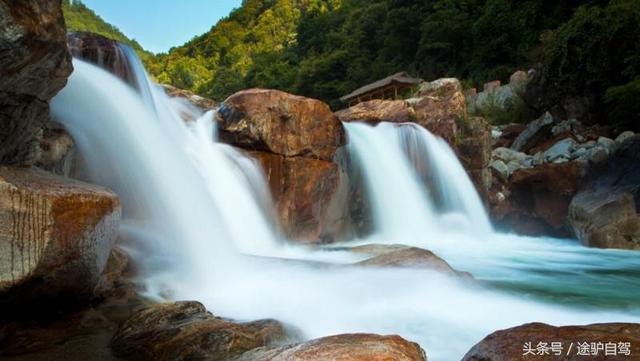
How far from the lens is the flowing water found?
5.11 meters

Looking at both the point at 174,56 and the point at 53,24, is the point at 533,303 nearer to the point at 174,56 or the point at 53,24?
the point at 53,24

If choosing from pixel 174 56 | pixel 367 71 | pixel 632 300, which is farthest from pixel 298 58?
pixel 632 300

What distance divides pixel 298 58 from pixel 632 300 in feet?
187

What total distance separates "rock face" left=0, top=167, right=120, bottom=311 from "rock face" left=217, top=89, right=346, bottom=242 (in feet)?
21.6

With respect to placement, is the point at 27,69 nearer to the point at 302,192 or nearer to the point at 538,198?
the point at 302,192

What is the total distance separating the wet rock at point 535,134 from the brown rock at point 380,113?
515 cm

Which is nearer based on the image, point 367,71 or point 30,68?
point 30,68

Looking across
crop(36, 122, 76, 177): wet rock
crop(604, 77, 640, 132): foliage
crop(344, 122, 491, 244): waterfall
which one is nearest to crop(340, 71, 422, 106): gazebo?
crop(604, 77, 640, 132): foliage

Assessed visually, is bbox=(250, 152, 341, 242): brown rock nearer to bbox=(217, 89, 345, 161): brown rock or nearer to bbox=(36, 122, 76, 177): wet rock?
bbox=(217, 89, 345, 161): brown rock

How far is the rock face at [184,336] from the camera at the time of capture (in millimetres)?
3527

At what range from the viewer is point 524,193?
52.9 ft

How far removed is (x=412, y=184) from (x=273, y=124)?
571 centimetres

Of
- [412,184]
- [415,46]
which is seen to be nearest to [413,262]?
[412,184]

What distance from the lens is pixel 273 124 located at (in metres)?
11.1
